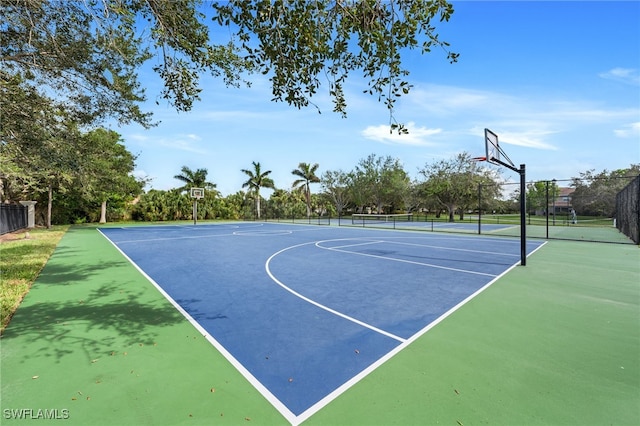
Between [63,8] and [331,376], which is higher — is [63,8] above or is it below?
A: above

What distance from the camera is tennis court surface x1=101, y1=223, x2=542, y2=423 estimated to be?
3707mm

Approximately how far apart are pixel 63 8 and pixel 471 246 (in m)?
15.7

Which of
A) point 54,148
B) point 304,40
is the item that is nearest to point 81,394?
point 304,40

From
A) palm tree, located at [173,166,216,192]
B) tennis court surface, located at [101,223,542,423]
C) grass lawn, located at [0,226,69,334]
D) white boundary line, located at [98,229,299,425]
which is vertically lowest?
white boundary line, located at [98,229,299,425]

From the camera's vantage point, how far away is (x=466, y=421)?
2.83m

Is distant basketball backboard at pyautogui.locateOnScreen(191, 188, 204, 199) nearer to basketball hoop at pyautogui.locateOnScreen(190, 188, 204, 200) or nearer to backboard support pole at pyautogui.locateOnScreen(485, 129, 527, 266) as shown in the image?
basketball hoop at pyautogui.locateOnScreen(190, 188, 204, 200)

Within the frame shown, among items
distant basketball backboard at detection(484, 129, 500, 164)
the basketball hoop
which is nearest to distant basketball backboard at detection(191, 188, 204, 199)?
the basketball hoop

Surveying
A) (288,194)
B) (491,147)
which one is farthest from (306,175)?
(491,147)

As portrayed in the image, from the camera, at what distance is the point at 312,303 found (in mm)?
6211

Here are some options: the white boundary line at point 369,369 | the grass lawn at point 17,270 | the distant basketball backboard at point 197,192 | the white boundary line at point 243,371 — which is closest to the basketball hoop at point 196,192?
the distant basketball backboard at point 197,192

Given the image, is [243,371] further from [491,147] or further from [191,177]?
[191,177]

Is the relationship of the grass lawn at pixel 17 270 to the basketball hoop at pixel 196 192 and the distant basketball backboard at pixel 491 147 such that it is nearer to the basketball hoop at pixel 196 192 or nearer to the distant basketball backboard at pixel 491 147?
the distant basketball backboard at pixel 491 147

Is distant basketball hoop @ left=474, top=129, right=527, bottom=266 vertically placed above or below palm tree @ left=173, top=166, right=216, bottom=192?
below

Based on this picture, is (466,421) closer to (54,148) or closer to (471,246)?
(54,148)
